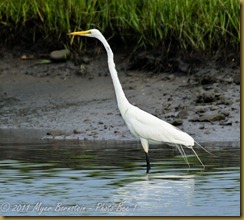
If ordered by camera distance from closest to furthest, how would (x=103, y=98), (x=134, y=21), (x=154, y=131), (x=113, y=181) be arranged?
(x=113, y=181) < (x=154, y=131) < (x=103, y=98) < (x=134, y=21)

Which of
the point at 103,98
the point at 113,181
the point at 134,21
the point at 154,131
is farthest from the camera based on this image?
the point at 134,21

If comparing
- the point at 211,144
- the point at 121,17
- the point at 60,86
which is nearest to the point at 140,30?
the point at 121,17

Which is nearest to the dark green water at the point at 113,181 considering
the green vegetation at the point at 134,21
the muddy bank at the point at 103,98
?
the muddy bank at the point at 103,98

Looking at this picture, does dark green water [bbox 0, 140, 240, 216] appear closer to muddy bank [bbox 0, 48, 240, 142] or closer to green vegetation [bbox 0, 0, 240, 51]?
muddy bank [bbox 0, 48, 240, 142]

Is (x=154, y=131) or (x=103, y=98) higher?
(x=154, y=131)

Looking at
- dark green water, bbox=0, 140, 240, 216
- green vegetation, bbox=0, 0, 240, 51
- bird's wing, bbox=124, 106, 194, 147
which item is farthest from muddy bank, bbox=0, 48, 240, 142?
bird's wing, bbox=124, 106, 194, 147

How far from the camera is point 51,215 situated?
7.25 meters

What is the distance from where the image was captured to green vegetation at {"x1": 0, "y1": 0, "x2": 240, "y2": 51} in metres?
13.5

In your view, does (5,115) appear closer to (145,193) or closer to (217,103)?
(217,103)

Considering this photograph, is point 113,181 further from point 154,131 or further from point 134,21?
point 134,21

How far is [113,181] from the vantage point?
8727 mm

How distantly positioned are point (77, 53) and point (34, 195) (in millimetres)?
6779

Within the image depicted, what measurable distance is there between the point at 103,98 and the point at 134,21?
1245mm

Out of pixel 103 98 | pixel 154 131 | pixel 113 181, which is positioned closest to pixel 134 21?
pixel 103 98
